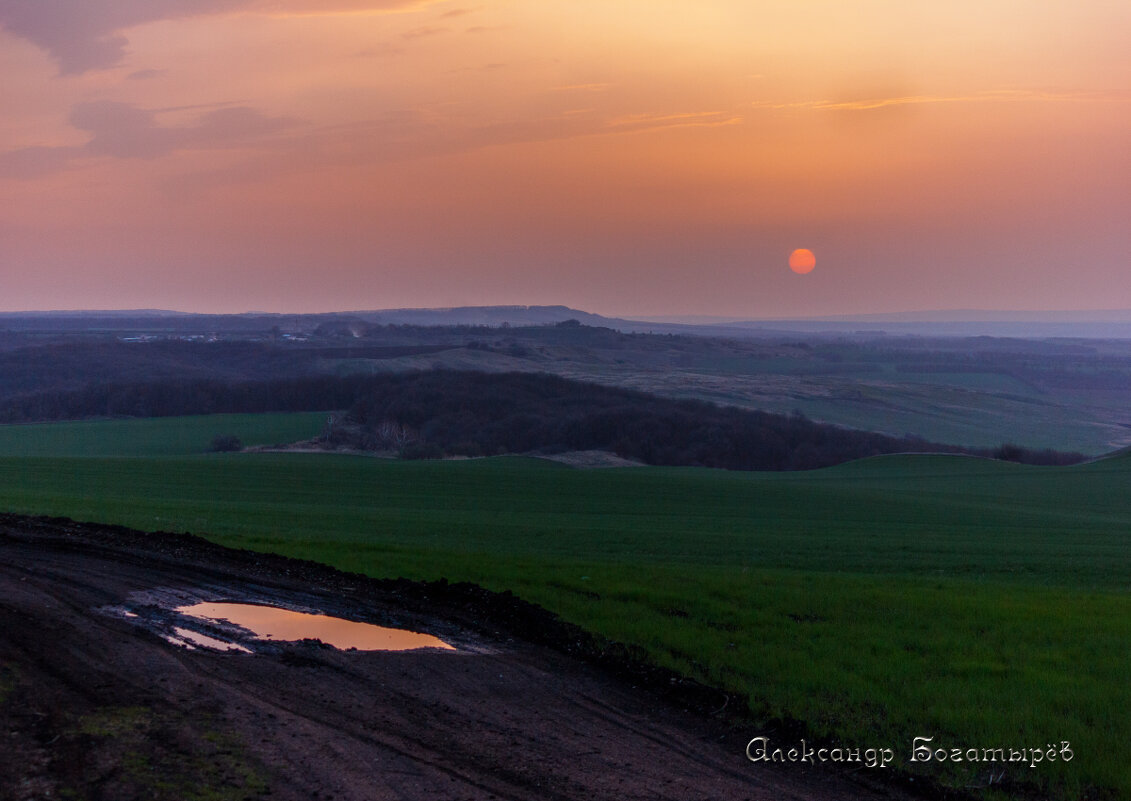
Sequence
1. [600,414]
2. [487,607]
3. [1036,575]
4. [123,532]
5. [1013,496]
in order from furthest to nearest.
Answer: [600,414]
[1013,496]
[1036,575]
[123,532]
[487,607]

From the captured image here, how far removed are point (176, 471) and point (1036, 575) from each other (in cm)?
4017

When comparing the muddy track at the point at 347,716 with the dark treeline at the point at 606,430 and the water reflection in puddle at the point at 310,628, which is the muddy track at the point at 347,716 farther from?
the dark treeline at the point at 606,430

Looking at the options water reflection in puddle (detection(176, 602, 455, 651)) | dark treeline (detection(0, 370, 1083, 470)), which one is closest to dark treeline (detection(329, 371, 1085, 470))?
dark treeline (detection(0, 370, 1083, 470))

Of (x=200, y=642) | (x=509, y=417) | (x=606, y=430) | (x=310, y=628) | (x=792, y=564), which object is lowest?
(x=606, y=430)

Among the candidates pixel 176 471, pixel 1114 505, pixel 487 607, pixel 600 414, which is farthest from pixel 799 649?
pixel 600 414

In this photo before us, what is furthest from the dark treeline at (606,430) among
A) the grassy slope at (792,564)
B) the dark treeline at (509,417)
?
the grassy slope at (792,564)

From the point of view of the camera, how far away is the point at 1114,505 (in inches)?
1655

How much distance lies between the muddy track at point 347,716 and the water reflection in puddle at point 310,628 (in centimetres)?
32

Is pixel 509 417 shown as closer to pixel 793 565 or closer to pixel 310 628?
pixel 793 565

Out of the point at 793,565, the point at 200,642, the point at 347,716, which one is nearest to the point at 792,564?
the point at 793,565

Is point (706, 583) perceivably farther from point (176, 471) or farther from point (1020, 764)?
point (176, 471)

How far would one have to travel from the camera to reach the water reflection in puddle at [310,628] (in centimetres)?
1128

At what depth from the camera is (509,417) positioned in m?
94.4

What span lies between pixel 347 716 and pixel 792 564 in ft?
51.1
